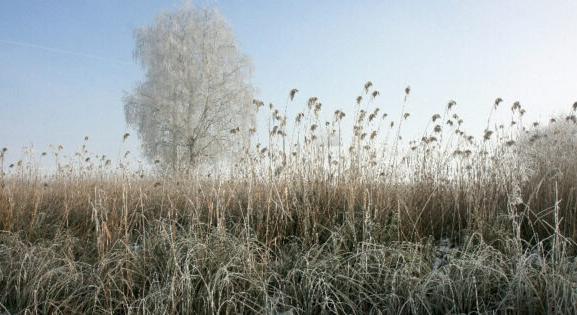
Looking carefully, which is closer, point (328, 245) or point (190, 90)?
point (328, 245)

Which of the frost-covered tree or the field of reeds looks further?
the frost-covered tree

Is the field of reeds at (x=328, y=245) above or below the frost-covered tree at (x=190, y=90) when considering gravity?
below

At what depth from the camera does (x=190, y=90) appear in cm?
1931

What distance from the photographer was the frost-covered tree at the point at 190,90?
19.0 meters

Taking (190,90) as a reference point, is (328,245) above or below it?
below

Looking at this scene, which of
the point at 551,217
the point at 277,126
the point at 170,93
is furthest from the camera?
the point at 170,93

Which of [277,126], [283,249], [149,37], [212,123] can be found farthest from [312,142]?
[149,37]

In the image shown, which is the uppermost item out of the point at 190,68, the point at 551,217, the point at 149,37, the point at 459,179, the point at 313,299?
the point at 149,37

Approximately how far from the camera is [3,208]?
534 cm

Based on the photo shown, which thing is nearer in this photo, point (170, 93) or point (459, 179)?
point (459, 179)

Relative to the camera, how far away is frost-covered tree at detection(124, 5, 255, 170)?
749 inches

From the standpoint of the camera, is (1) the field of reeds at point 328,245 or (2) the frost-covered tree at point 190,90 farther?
(2) the frost-covered tree at point 190,90

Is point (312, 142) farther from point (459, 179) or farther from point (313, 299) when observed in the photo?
point (313, 299)

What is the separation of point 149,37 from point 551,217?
18467 millimetres
